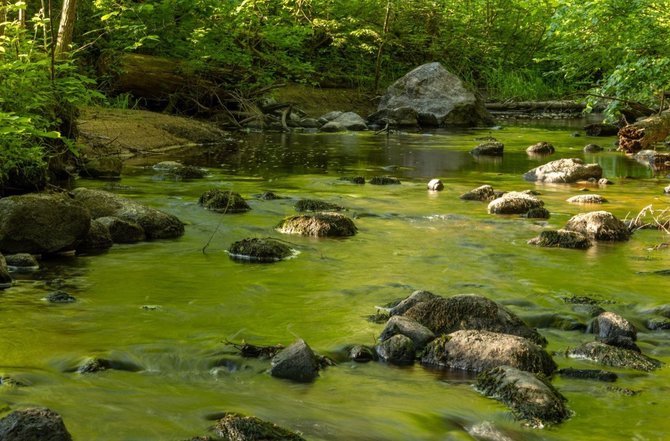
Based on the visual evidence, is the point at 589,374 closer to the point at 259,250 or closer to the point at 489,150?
the point at 259,250

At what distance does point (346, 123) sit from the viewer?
2352 centimetres

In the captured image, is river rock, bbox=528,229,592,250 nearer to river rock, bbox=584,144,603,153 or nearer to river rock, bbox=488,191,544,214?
river rock, bbox=488,191,544,214

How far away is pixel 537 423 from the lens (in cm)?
446

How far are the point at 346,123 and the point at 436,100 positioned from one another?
321cm

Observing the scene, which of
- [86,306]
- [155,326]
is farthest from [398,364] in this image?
[86,306]

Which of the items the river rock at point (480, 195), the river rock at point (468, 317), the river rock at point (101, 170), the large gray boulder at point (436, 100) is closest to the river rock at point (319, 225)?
the river rock at point (480, 195)

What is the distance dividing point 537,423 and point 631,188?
9.46 meters

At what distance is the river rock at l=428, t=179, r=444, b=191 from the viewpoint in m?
12.8

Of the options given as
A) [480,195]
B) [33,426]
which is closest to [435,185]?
[480,195]

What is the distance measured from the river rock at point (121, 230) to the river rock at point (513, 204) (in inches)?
166

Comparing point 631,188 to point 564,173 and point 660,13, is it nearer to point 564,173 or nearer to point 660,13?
point 564,173

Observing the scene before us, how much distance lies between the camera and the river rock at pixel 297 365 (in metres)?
5.09

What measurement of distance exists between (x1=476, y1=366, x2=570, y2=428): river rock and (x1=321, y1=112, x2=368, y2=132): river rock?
18.3m

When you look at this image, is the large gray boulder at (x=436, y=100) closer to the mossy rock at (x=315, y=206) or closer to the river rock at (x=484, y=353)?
the mossy rock at (x=315, y=206)
